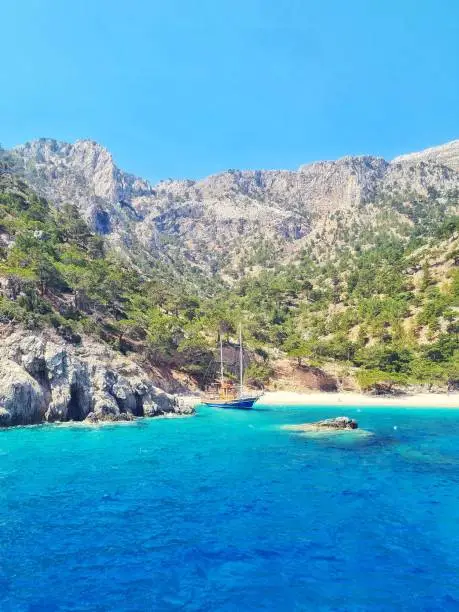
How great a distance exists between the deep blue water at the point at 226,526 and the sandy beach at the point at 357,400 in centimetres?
3886

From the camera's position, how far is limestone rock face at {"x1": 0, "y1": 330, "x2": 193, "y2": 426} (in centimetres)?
4128

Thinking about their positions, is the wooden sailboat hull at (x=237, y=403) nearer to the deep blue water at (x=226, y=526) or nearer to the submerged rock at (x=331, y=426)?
the submerged rock at (x=331, y=426)

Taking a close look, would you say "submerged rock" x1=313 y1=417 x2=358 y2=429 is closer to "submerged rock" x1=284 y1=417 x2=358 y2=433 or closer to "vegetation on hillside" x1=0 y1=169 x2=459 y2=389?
"submerged rock" x1=284 y1=417 x2=358 y2=433

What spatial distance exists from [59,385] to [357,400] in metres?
49.6

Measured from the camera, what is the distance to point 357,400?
75.4 m

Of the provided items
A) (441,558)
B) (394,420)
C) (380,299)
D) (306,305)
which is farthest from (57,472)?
(306,305)

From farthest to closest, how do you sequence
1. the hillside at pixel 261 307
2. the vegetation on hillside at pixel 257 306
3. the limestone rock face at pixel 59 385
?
the hillside at pixel 261 307 < the vegetation on hillside at pixel 257 306 < the limestone rock face at pixel 59 385

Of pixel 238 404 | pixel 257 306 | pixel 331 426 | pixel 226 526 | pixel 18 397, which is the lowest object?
pixel 331 426

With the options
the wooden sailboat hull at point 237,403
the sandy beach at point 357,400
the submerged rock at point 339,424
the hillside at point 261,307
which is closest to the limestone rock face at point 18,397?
the hillside at point 261,307

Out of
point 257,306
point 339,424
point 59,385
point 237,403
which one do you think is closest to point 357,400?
point 237,403

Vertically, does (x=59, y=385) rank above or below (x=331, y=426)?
above

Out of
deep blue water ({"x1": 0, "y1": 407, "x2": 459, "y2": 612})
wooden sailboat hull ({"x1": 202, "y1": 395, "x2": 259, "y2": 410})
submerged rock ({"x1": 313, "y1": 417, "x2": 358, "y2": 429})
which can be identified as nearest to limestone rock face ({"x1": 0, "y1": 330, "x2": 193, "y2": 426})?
deep blue water ({"x1": 0, "y1": 407, "x2": 459, "y2": 612})

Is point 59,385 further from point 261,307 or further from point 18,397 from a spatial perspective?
point 261,307

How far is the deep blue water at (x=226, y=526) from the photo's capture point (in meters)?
12.7
